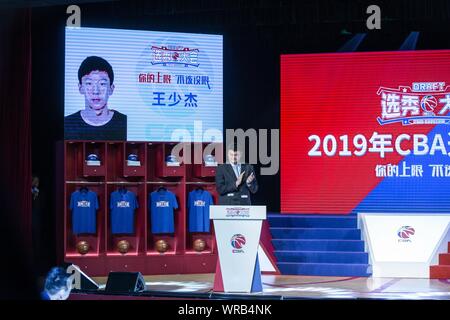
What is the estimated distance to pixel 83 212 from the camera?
33.9 ft

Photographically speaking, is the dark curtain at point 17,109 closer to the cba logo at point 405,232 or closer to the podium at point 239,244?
the podium at point 239,244

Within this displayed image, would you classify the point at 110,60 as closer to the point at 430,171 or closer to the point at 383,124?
the point at 383,124

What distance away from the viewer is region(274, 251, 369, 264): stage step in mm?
10352

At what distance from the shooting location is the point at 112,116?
1091 centimetres

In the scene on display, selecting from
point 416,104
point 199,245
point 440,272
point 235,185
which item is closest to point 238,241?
point 235,185

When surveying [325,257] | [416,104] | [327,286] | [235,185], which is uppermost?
[416,104]

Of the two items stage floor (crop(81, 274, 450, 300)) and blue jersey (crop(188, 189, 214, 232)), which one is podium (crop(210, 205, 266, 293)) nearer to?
stage floor (crop(81, 274, 450, 300))

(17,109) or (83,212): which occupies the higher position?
(17,109)

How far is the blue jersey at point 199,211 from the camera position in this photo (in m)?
10.8

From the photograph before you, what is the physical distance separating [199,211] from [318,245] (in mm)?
1686

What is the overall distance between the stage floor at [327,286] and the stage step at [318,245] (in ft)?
2.24

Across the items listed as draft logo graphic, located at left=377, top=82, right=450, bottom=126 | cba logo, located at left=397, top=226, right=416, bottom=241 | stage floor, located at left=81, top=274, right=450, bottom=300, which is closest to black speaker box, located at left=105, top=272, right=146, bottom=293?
stage floor, located at left=81, top=274, right=450, bottom=300

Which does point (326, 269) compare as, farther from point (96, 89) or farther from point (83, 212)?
point (96, 89)

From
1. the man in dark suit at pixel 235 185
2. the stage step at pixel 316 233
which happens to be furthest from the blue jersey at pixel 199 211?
the man in dark suit at pixel 235 185
